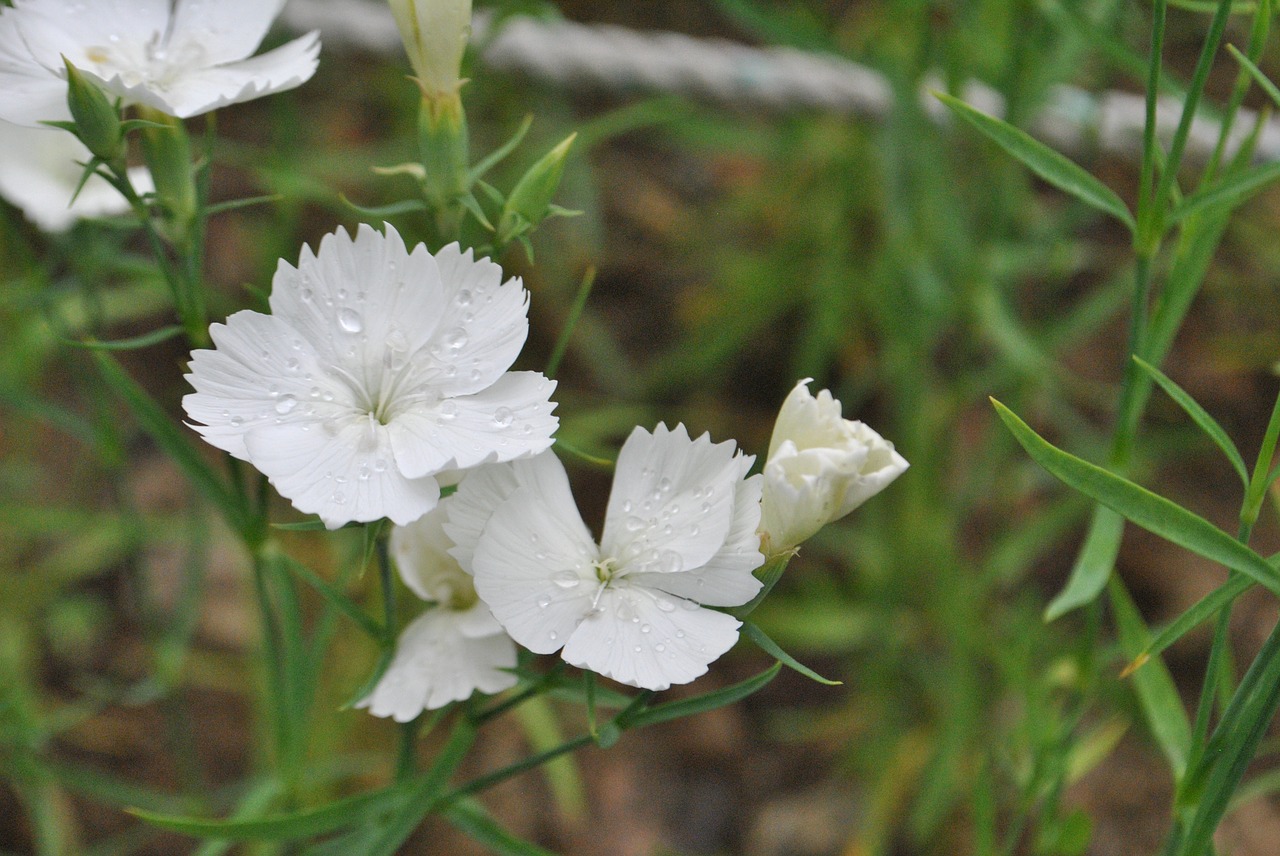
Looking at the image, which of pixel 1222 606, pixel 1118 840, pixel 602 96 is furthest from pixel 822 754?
pixel 602 96

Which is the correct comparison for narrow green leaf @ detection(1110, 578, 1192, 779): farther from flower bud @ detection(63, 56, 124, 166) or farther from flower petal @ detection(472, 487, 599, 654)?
flower bud @ detection(63, 56, 124, 166)

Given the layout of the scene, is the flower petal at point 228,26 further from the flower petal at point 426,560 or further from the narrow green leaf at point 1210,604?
the narrow green leaf at point 1210,604

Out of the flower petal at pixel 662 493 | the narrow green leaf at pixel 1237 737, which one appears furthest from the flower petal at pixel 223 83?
the narrow green leaf at pixel 1237 737

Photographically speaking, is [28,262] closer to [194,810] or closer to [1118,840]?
[194,810]

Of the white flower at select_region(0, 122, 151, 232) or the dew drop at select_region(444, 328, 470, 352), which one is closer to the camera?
the dew drop at select_region(444, 328, 470, 352)

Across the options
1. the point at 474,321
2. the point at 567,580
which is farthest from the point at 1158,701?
the point at 474,321

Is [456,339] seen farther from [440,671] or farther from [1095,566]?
[1095,566]

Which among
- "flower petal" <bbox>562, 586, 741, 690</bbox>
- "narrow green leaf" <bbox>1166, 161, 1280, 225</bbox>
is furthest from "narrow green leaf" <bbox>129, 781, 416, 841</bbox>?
"narrow green leaf" <bbox>1166, 161, 1280, 225</bbox>
